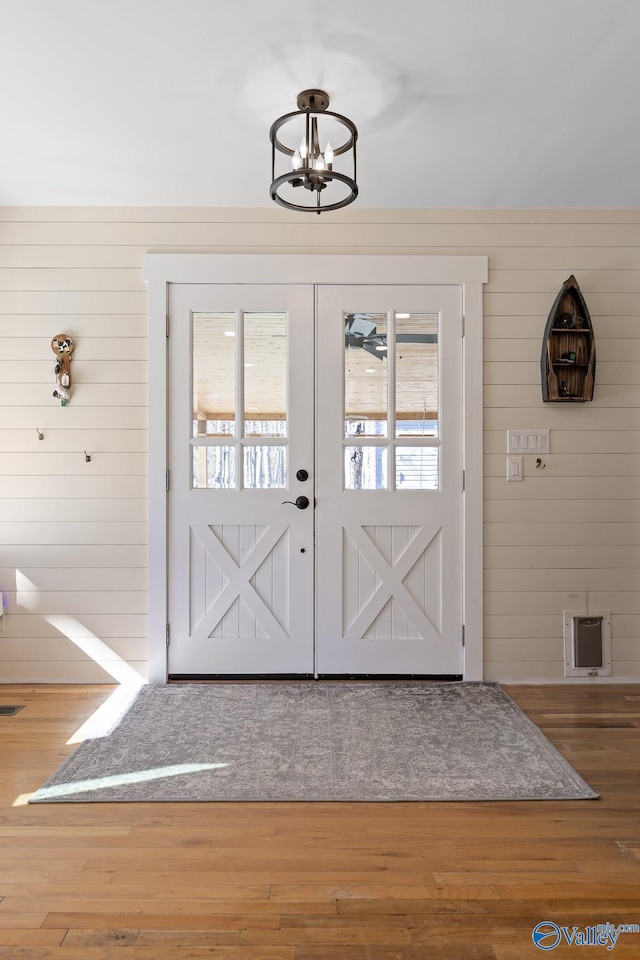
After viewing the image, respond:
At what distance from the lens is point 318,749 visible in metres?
2.64

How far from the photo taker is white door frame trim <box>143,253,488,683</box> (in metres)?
3.45

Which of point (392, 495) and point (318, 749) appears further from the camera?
point (392, 495)

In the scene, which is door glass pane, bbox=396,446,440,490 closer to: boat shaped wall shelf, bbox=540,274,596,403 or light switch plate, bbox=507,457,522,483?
light switch plate, bbox=507,457,522,483

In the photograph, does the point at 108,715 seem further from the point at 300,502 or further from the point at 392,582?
the point at 392,582

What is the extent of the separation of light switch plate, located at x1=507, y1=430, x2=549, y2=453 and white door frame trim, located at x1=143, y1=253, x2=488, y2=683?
0.18 meters

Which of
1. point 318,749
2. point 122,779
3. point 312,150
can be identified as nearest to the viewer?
point 312,150

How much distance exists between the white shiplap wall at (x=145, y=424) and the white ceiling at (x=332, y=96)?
0.55 feet

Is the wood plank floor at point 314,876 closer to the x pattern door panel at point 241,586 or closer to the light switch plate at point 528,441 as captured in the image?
the x pattern door panel at point 241,586

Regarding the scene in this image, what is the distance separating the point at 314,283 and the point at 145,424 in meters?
1.23

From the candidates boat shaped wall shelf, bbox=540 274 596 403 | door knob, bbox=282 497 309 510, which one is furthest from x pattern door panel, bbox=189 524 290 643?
boat shaped wall shelf, bbox=540 274 596 403

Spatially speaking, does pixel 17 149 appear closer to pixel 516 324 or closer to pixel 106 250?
pixel 106 250

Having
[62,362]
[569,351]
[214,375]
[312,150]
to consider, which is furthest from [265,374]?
[569,351]

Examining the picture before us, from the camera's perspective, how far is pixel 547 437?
11.5 feet

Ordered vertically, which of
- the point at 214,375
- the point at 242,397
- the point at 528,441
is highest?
the point at 214,375
